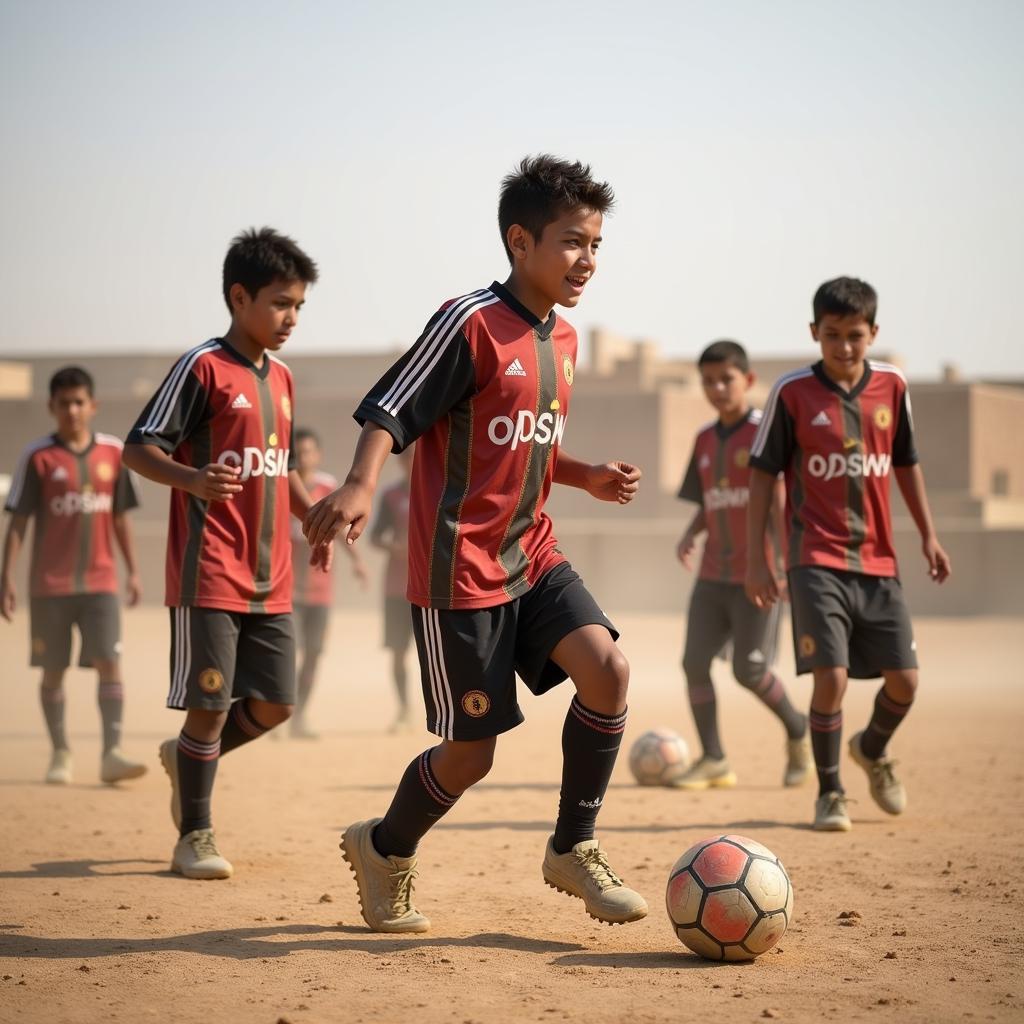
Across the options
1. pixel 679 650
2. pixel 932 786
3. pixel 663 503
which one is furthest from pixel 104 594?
pixel 663 503

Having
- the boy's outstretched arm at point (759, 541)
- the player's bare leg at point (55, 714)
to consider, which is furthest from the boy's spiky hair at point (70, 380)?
the boy's outstretched arm at point (759, 541)

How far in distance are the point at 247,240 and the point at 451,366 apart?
6.04 feet

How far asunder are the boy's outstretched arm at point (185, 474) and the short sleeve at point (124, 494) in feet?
10.4

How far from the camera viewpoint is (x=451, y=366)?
432 centimetres

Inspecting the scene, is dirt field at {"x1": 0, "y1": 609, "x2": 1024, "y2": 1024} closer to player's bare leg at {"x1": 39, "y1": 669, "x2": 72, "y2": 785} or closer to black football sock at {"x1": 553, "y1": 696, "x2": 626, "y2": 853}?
player's bare leg at {"x1": 39, "y1": 669, "x2": 72, "y2": 785}

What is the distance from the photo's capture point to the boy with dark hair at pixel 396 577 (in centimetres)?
1174

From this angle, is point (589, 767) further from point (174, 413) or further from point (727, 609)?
point (727, 609)

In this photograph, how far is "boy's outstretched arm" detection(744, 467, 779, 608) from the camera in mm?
6652

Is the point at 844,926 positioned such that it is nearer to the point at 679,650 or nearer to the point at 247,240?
the point at 247,240

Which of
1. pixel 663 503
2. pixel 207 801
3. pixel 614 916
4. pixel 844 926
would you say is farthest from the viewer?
pixel 663 503

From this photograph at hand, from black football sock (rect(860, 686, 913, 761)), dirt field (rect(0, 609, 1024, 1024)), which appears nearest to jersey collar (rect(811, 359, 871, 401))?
black football sock (rect(860, 686, 913, 761))

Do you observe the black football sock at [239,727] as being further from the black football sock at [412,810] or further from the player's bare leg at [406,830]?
the black football sock at [412,810]

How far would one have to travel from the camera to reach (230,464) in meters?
5.65

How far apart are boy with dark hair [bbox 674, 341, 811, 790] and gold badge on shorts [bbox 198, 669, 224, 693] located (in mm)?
3350
